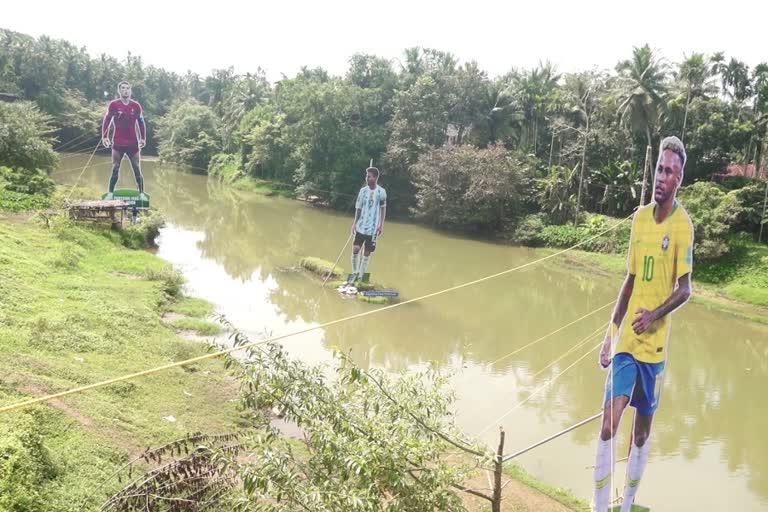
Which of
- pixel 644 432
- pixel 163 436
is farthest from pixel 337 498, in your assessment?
pixel 163 436

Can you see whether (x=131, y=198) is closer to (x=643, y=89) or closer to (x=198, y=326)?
(x=198, y=326)

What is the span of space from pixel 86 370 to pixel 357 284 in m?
8.59

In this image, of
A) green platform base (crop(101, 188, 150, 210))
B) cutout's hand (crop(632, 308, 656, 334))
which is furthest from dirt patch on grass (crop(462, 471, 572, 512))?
green platform base (crop(101, 188, 150, 210))

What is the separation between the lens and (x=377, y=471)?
140 inches

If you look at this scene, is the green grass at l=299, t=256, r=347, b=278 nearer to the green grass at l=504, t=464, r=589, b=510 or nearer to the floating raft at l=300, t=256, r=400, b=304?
the floating raft at l=300, t=256, r=400, b=304

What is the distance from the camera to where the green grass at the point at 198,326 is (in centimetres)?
1123

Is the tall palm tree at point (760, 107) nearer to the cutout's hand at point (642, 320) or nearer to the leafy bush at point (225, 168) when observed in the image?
the cutout's hand at point (642, 320)

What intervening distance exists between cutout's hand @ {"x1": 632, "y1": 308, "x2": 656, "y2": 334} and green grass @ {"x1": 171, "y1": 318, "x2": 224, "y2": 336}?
26.8 feet

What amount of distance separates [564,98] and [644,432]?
24321 mm

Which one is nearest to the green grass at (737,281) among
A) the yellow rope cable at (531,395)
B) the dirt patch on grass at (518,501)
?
the yellow rope cable at (531,395)

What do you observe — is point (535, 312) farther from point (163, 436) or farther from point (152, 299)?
point (163, 436)

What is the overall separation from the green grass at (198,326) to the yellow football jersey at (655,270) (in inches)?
317

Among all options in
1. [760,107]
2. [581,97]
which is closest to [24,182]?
[581,97]

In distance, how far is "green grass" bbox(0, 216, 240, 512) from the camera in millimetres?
5047
